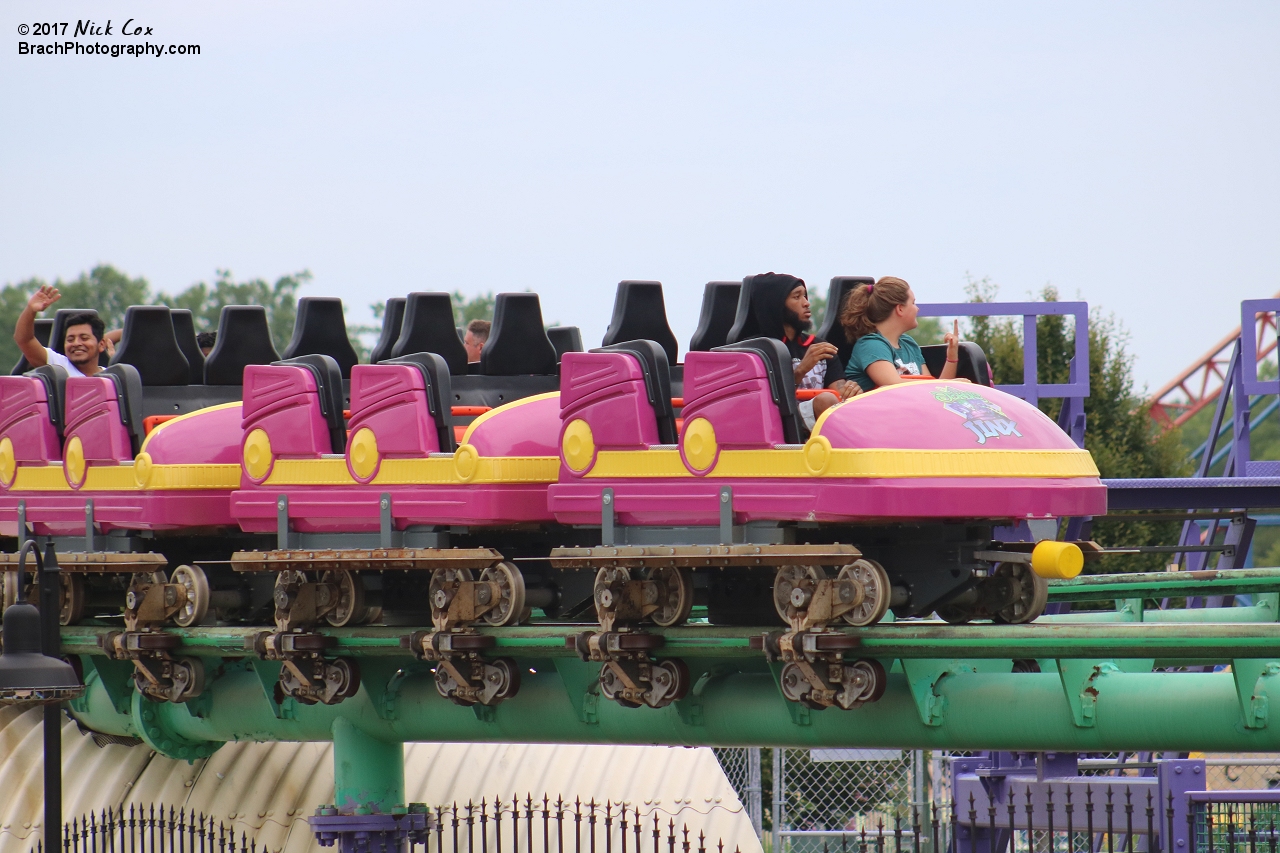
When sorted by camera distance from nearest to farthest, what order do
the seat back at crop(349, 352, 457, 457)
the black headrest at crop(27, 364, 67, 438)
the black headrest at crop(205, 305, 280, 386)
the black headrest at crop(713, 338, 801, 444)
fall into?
the black headrest at crop(713, 338, 801, 444) < the seat back at crop(349, 352, 457, 457) < the black headrest at crop(27, 364, 67, 438) < the black headrest at crop(205, 305, 280, 386)

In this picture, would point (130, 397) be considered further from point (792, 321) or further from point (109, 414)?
point (792, 321)

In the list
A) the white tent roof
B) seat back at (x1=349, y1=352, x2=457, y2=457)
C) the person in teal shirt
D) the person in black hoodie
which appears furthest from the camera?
the white tent roof

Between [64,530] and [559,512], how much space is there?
317 cm

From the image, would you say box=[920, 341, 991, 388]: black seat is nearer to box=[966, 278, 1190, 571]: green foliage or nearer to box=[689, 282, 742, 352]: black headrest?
box=[689, 282, 742, 352]: black headrest

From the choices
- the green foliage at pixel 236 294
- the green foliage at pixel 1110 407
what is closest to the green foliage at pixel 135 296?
the green foliage at pixel 236 294

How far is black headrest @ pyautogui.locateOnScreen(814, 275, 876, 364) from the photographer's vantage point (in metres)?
6.85

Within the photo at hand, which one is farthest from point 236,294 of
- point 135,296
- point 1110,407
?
point 1110,407

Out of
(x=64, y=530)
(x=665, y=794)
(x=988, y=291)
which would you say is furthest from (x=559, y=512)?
(x=988, y=291)

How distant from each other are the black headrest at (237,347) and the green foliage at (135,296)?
50480 millimetres

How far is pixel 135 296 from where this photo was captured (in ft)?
208

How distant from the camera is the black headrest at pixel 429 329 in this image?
8086mm

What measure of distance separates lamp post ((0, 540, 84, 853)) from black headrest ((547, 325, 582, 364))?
2.95m

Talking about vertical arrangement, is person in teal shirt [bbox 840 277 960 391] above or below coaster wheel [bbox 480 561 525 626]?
above

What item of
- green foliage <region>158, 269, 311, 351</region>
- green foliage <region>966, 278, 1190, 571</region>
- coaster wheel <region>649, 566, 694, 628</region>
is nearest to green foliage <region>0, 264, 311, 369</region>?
green foliage <region>158, 269, 311, 351</region>
